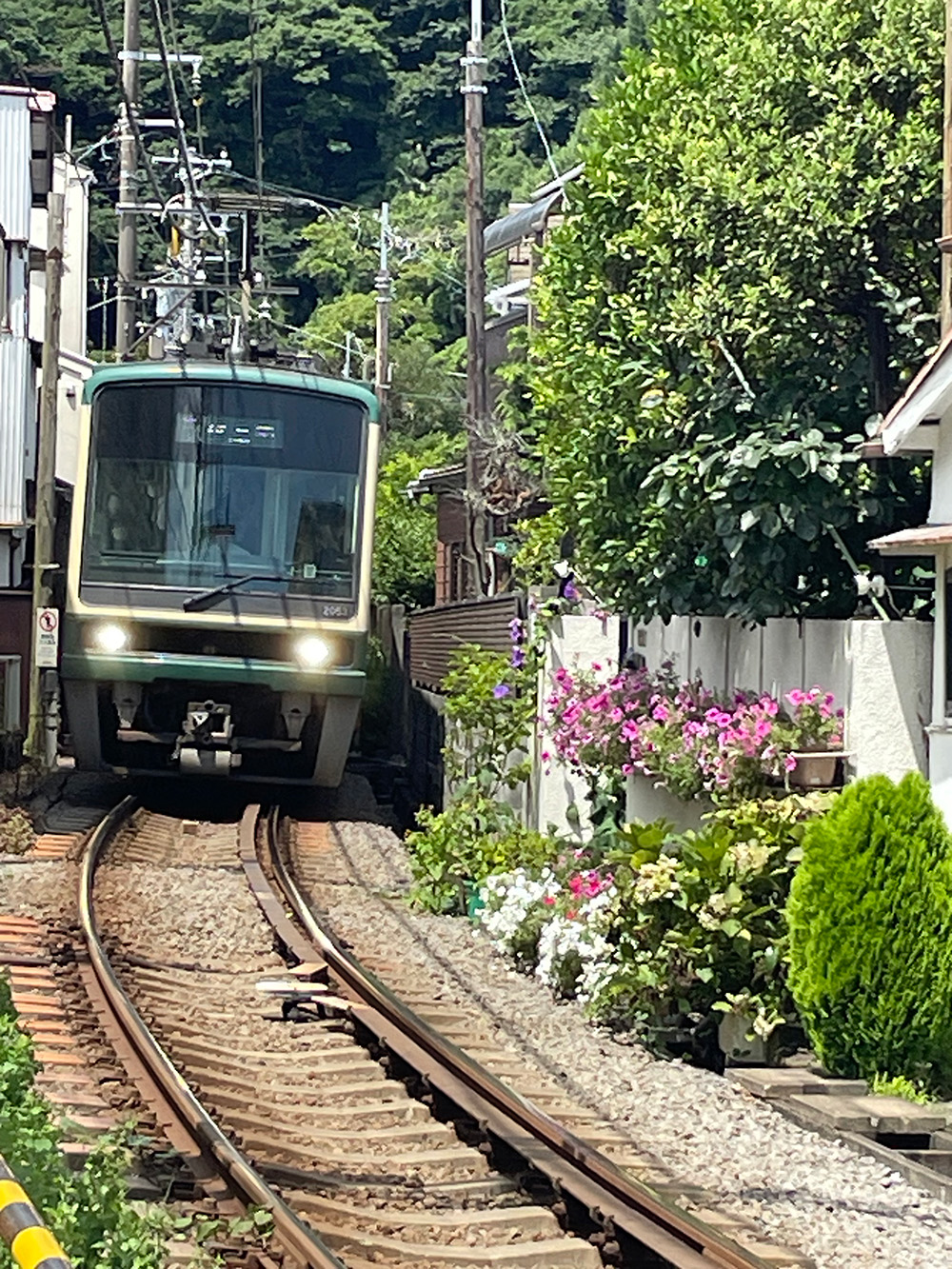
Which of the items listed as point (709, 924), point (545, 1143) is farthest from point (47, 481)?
point (545, 1143)

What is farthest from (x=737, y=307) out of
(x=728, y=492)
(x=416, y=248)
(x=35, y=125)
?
(x=416, y=248)

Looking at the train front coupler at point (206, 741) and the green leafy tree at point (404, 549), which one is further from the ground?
the green leafy tree at point (404, 549)

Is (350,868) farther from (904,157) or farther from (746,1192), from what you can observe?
(746,1192)

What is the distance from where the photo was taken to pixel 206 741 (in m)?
18.2

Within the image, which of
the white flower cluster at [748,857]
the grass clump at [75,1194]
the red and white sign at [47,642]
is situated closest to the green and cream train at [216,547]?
the red and white sign at [47,642]

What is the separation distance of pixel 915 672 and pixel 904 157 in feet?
9.33

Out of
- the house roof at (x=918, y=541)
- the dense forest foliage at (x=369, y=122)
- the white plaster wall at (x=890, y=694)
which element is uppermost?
the dense forest foliage at (x=369, y=122)

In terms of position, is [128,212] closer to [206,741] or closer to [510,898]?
[206,741]

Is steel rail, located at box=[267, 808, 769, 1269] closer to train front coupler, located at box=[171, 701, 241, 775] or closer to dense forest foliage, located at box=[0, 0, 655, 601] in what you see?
train front coupler, located at box=[171, 701, 241, 775]

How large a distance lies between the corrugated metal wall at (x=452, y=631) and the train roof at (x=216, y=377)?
78.3 inches

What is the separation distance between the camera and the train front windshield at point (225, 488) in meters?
17.9

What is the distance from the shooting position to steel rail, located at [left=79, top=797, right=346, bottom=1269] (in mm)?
5941

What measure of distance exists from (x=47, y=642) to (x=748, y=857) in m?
13.2

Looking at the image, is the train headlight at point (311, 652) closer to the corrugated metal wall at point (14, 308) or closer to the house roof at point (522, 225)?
the corrugated metal wall at point (14, 308)
